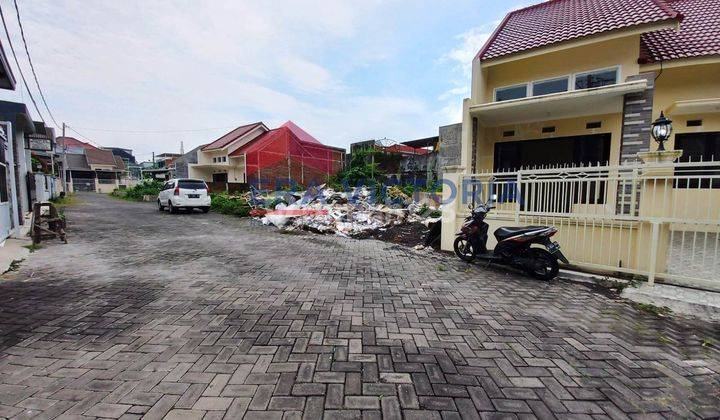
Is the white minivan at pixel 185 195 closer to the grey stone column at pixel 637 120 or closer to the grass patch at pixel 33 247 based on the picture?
the grass patch at pixel 33 247

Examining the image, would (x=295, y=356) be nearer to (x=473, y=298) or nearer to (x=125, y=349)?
(x=125, y=349)

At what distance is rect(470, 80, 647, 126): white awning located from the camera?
22.6 feet

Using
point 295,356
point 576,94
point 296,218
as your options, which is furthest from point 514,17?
point 295,356

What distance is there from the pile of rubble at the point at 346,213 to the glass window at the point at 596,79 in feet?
17.5

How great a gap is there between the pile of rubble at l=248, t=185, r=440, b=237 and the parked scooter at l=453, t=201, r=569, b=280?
9.40 ft

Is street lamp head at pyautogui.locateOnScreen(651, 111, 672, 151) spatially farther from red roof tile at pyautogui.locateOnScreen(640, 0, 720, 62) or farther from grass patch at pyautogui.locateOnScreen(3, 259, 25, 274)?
grass patch at pyautogui.locateOnScreen(3, 259, 25, 274)

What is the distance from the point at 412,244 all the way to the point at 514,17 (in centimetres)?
915

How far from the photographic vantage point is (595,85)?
26.5 ft

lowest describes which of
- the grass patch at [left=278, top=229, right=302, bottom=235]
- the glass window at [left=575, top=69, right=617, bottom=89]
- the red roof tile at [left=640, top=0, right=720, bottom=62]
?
the grass patch at [left=278, top=229, right=302, bottom=235]

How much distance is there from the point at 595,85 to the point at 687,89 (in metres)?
2.29

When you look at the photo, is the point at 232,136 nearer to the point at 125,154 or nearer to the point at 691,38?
the point at 691,38

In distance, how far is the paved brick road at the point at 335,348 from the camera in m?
2.07

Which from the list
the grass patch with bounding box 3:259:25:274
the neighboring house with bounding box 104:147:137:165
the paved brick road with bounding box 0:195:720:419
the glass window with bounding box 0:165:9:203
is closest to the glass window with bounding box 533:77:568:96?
the paved brick road with bounding box 0:195:720:419

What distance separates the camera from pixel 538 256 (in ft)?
16.4
